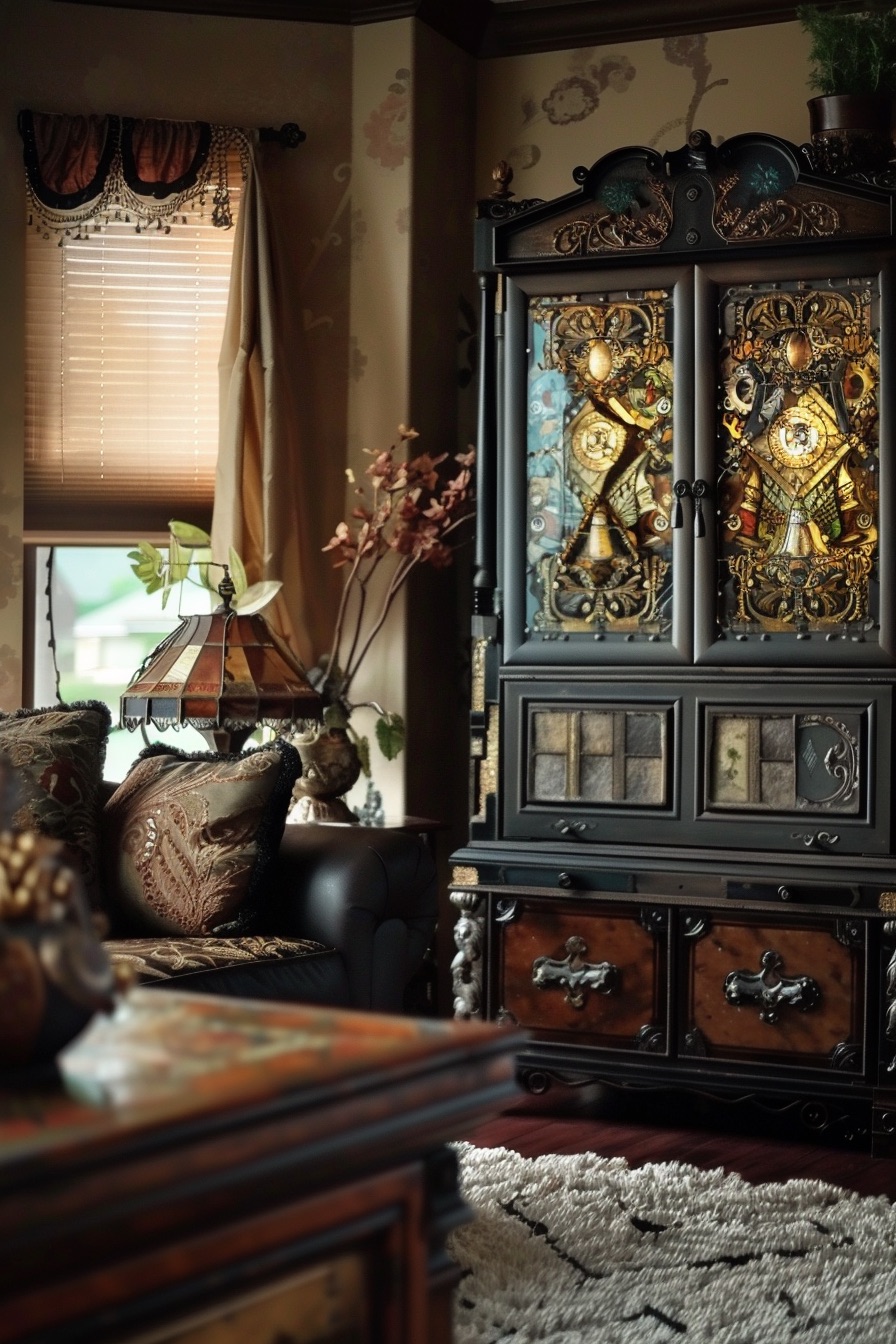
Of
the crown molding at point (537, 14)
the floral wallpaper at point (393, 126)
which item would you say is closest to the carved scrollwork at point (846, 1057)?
the floral wallpaper at point (393, 126)

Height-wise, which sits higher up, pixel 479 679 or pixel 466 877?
pixel 479 679

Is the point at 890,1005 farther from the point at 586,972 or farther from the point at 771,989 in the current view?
the point at 586,972

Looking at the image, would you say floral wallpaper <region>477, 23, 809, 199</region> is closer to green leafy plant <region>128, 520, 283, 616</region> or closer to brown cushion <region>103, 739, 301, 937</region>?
green leafy plant <region>128, 520, 283, 616</region>

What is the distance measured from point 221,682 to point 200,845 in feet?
1.92

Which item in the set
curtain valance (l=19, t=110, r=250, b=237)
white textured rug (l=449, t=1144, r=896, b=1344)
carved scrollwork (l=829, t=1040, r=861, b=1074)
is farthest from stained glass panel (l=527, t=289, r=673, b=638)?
white textured rug (l=449, t=1144, r=896, b=1344)

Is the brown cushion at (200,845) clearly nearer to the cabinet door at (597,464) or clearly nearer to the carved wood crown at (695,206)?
the cabinet door at (597,464)

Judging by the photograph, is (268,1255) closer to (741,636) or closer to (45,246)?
(741,636)

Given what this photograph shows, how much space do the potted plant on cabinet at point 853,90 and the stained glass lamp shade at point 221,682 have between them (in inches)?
64.8

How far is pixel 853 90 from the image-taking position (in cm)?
370

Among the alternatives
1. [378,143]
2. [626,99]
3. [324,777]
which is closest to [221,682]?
[324,777]

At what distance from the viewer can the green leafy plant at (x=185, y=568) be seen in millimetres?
3901

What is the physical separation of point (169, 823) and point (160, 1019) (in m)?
1.74

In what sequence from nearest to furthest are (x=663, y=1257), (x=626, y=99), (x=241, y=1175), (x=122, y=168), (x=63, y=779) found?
(x=241, y=1175) < (x=663, y=1257) < (x=63, y=779) < (x=122, y=168) < (x=626, y=99)

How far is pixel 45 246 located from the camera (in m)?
4.19
